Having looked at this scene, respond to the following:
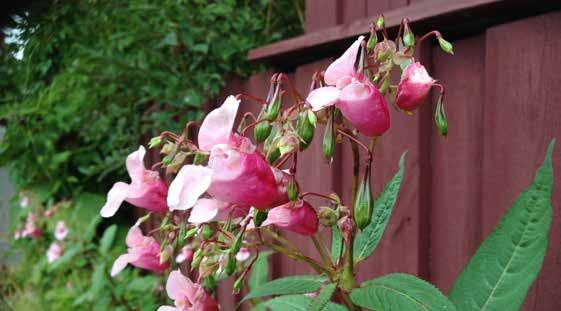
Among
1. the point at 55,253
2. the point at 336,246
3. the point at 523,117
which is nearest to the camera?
the point at 336,246

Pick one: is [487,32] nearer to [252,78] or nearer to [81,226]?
[252,78]

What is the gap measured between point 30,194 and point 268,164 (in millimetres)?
3233

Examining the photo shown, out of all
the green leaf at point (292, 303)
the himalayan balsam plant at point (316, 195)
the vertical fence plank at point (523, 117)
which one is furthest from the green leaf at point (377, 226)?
the vertical fence plank at point (523, 117)

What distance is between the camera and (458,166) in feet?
3.75

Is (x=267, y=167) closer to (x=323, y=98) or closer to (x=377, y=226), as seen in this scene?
(x=323, y=98)

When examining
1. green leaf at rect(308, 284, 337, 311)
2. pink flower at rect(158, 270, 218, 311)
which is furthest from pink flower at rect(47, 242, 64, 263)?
green leaf at rect(308, 284, 337, 311)

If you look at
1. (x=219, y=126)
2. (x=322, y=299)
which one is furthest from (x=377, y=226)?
(x=219, y=126)

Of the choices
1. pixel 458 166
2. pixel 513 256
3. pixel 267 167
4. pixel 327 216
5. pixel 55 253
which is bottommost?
pixel 55 253

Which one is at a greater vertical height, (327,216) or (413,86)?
(413,86)

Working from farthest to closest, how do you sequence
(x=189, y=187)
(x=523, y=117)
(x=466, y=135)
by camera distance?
(x=466, y=135)
(x=523, y=117)
(x=189, y=187)

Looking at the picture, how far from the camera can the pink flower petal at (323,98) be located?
499 mm

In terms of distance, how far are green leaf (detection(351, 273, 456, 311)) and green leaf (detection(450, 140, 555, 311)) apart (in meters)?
0.13

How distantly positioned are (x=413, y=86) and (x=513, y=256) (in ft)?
0.85

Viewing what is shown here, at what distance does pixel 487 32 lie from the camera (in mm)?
1049
